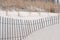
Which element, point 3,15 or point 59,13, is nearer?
point 3,15

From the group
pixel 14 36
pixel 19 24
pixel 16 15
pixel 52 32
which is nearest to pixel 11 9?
pixel 16 15

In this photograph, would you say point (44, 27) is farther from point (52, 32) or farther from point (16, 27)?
point (16, 27)

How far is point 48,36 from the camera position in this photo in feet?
4.66

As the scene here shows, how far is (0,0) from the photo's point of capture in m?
1.38

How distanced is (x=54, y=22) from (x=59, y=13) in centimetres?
14

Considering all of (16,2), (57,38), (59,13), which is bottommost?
(57,38)

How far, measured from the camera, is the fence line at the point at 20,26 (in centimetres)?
131

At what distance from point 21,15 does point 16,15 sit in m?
0.06

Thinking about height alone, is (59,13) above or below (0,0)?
below

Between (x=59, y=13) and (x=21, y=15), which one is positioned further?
(x=59, y=13)

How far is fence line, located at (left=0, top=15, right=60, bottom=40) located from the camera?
51.5 inches

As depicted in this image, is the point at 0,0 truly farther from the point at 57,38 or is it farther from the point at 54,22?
the point at 57,38

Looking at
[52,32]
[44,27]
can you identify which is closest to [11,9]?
[44,27]

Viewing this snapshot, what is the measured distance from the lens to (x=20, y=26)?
137 cm
